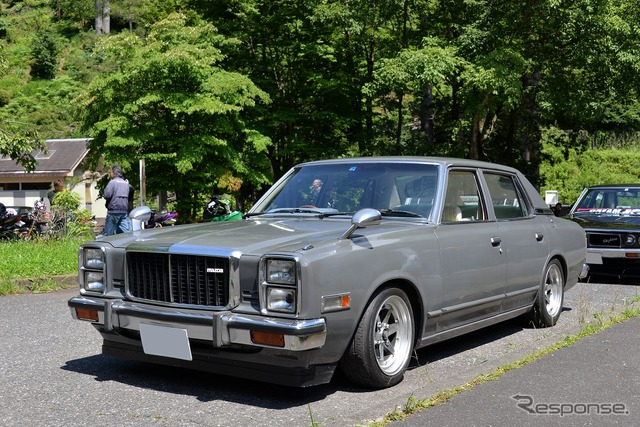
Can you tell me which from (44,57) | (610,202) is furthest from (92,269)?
(44,57)

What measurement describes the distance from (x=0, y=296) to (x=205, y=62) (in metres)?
10.6

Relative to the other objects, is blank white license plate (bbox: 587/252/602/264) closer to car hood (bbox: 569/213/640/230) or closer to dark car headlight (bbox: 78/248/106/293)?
car hood (bbox: 569/213/640/230)

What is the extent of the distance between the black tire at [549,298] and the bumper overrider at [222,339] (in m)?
3.17

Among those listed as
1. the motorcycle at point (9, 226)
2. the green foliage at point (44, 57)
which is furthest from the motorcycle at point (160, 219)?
the green foliage at point (44, 57)

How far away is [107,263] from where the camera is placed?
16.8ft

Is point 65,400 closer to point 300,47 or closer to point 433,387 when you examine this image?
point 433,387

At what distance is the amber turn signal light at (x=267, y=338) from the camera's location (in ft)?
14.1

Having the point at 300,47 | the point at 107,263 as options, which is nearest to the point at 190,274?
the point at 107,263

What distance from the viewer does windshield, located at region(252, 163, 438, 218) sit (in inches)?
227

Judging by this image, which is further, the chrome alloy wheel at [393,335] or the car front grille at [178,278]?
the chrome alloy wheel at [393,335]

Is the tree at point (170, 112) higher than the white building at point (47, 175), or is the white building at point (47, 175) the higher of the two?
the tree at point (170, 112)

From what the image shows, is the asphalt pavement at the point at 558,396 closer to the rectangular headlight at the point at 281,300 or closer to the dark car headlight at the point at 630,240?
the rectangular headlight at the point at 281,300

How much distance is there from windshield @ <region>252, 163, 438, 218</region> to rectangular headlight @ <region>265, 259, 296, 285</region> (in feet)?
4.39

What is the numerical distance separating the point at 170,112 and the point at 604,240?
12.0 meters
